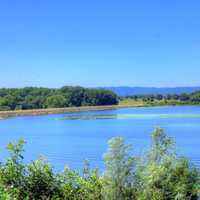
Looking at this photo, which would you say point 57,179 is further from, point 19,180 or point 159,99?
point 159,99

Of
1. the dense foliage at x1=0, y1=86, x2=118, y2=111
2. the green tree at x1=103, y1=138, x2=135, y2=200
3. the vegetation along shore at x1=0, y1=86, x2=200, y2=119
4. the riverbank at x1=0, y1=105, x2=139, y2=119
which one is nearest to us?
the green tree at x1=103, y1=138, x2=135, y2=200

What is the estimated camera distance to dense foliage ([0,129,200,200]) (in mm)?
10180

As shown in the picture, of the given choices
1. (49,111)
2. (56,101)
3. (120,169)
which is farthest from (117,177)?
(56,101)

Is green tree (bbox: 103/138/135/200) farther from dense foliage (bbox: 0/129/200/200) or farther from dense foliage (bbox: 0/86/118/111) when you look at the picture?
dense foliage (bbox: 0/86/118/111)

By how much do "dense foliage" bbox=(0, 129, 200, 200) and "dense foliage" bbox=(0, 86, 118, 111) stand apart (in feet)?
300

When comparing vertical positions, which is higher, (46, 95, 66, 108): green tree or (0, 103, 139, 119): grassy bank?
(46, 95, 66, 108): green tree

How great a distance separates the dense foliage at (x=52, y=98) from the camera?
107 m

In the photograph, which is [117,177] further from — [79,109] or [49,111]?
[79,109]

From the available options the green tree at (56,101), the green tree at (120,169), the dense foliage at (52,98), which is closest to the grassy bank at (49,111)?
the green tree at (56,101)

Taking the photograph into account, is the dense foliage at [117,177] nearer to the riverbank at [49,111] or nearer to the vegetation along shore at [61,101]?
the riverbank at [49,111]

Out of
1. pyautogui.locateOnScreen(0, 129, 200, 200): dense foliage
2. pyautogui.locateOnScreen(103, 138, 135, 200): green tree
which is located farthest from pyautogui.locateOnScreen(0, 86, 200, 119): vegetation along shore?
pyautogui.locateOnScreen(103, 138, 135, 200): green tree

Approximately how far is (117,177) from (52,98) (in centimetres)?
9786

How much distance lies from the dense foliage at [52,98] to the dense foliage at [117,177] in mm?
91389

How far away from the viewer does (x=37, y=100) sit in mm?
109000
